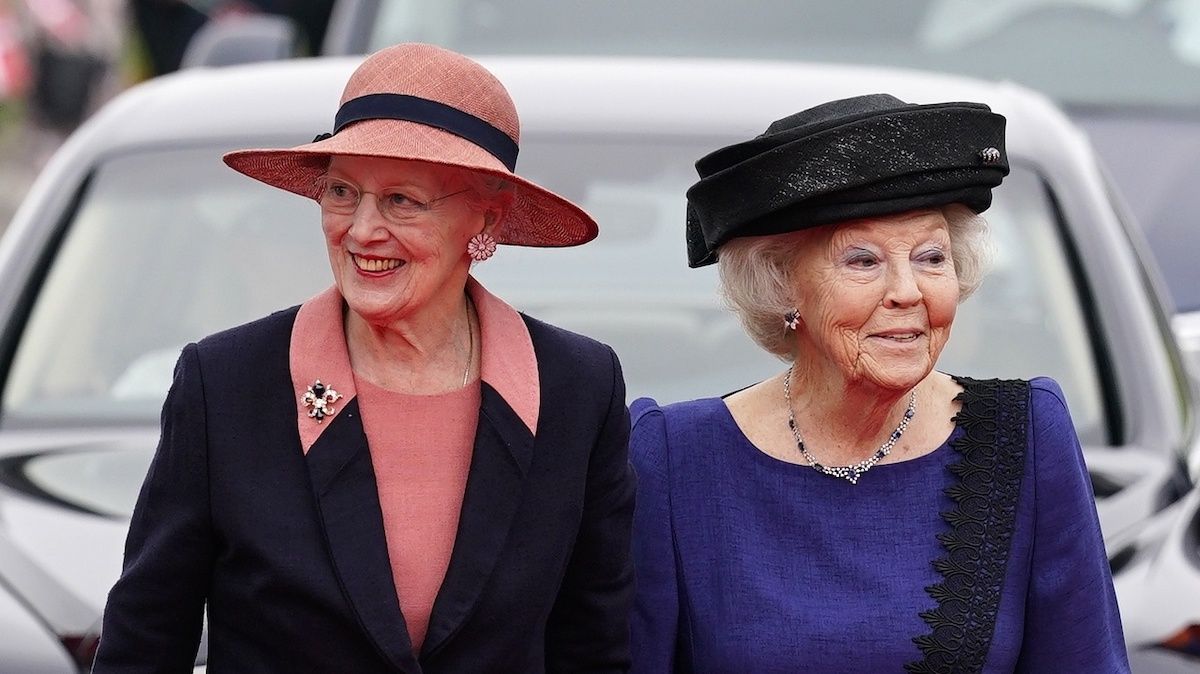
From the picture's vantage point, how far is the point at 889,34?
6.51 m

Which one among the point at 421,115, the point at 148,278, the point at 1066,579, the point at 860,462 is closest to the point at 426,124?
the point at 421,115

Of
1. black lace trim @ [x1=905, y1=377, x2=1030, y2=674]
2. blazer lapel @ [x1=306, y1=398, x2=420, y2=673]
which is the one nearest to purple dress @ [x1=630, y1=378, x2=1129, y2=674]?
black lace trim @ [x1=905, y1=377, x2=1030, y2=674]

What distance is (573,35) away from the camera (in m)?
6.32

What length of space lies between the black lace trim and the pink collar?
647mm

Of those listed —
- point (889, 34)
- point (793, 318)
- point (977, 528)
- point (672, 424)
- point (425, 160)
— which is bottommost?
point (977, 528)

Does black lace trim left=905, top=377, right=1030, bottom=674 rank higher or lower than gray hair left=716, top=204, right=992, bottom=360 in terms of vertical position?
lower

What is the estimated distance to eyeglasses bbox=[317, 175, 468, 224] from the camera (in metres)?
2.86

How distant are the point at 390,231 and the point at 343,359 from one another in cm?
19

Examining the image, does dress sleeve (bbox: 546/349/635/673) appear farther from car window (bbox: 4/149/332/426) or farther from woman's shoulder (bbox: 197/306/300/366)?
car window (bbox: 4/149/332/426)

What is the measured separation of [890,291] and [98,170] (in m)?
2.10

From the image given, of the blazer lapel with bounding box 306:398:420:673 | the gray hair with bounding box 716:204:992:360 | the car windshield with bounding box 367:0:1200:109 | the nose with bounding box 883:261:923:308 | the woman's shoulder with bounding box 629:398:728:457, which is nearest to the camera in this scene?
the blazer lapel with bounding box 306:398:420:673

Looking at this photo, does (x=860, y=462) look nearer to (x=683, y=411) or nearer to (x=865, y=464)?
(x=865, y=464)

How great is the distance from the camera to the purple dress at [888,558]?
310cm

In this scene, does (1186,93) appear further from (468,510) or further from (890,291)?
(468,510)
